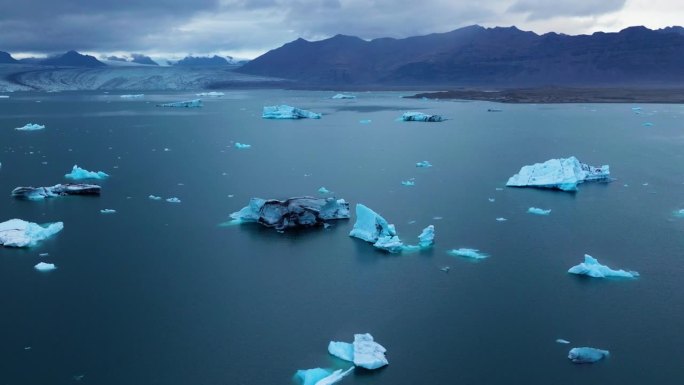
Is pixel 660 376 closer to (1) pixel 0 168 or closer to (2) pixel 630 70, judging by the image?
(1) pixel 0 168

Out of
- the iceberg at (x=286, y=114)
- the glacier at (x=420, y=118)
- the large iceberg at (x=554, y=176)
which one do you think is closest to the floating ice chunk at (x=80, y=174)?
the large iceberg at (x=554, y=176)

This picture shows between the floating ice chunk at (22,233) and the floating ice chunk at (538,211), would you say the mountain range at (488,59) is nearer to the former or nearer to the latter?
the floating ice chunk at (538,211)

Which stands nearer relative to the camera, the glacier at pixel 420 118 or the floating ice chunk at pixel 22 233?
the floating ice chunk at pixel 22 233

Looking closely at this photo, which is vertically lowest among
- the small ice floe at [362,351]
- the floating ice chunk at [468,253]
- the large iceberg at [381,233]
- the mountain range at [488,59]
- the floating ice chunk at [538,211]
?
the small ice floe at [362,351]

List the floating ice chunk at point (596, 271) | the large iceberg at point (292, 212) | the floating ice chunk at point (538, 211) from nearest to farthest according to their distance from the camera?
the floating ice chunk at point (596, 271)
the large iceberg at point (292, 212)
the floating ice chunk at point (538, 211)

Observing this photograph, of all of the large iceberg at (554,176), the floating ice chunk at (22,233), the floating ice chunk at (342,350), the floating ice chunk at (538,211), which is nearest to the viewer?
the floating ice chunk at (342,350)

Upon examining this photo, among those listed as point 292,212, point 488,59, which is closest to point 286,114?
point 292,212

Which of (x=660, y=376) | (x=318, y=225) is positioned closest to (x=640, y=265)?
(x=660, y=376)
